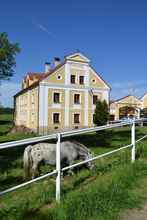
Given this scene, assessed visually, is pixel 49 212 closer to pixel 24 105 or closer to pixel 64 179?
pixel 64 179

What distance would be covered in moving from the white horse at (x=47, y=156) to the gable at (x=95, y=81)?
111 feet

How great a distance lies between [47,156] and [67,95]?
105 feet

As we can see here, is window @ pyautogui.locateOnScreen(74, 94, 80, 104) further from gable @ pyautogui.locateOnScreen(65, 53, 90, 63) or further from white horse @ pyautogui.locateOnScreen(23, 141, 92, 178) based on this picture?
white horse @ pyautogui.locateOnScreen(23, 141, 92, 178)

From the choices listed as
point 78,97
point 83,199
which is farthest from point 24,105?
point 83,199

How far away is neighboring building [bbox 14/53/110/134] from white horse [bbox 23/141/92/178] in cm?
3026

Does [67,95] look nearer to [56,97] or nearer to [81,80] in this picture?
[56,97]

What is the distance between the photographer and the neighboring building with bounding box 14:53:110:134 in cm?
3641

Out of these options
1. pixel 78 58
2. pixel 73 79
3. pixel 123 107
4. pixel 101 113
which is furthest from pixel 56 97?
pixel 123 107

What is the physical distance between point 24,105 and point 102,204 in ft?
141

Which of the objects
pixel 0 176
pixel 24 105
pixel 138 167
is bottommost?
pixel 0 176

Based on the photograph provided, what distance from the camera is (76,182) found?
→ 5023 millimetres

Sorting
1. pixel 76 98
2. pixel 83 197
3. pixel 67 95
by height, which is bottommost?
pixel 83 197

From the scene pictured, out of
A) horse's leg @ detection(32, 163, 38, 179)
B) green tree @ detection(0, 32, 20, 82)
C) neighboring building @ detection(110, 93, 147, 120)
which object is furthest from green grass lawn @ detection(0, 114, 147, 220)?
neighboring building @ detection(110, 93, 147, 120)

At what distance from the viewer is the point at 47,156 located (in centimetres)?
589
